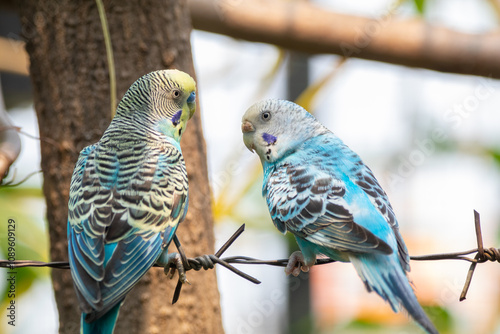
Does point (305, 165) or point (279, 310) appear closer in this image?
point (305, 165)

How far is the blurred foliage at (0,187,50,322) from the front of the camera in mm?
4559

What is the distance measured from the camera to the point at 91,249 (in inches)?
81.1

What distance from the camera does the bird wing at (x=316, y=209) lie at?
7.19 ft

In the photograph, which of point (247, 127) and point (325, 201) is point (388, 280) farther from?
point (247, 127)

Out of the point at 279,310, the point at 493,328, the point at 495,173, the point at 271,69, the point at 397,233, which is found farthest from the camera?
the point at 279,310

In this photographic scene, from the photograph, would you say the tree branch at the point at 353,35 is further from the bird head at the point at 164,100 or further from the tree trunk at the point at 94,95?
the bird head at the point at 164,100

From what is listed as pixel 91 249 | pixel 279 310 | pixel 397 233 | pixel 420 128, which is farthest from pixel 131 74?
pixel 420 128

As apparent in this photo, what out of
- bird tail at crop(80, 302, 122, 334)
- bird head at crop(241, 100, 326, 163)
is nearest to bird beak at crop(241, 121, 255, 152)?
bird head at crop(241, 100, 326, 163)

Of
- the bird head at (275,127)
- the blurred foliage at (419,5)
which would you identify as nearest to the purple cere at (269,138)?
the bird head at (275,127)

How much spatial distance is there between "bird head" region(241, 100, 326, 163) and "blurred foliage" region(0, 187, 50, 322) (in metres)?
2.38

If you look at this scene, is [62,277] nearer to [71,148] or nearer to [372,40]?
[71,148]

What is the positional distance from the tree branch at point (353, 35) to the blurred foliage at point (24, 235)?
2.24m

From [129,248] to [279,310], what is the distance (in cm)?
485

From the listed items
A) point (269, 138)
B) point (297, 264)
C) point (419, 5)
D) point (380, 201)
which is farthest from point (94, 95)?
point (419, 5)
